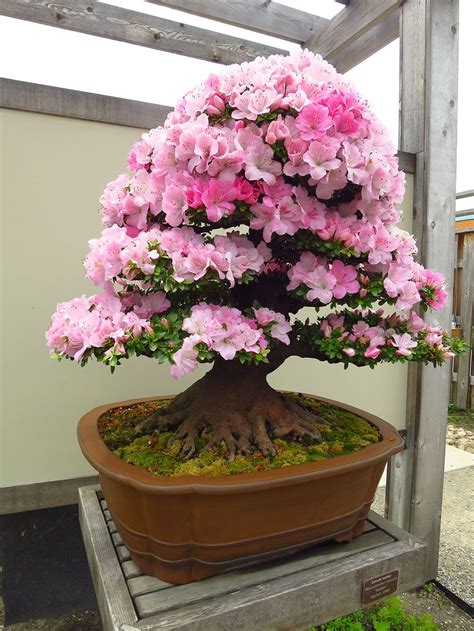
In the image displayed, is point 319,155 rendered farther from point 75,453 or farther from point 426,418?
point 426,418

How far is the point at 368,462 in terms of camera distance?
750 mm

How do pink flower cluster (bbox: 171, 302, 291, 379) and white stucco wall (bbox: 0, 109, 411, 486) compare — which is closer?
pink flower cluster (bbox: 171, 302, 291, 379)

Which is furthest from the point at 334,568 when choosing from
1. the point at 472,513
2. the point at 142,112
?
the point at 472,513

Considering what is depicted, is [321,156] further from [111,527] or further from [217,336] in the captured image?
[111,527]

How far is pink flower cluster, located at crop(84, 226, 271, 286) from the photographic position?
0.66 m

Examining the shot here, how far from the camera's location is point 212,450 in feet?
2.58

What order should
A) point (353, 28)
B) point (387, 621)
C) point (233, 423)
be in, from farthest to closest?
point (353, 28), point (387, 621), point (233, 423)

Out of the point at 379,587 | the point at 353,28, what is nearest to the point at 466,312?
the point at 353,28

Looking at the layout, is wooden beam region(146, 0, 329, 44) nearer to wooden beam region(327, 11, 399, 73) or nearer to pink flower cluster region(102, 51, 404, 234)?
wooden beam region(327, 11, 399, 73)

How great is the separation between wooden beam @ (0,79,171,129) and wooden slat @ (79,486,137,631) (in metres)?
0.94

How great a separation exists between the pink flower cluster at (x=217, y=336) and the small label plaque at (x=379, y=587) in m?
0.46

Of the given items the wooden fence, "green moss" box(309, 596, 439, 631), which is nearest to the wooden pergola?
"green moss" box(309, 596, 439, 631)

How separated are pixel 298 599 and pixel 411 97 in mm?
1515

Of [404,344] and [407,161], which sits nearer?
[404,344]
